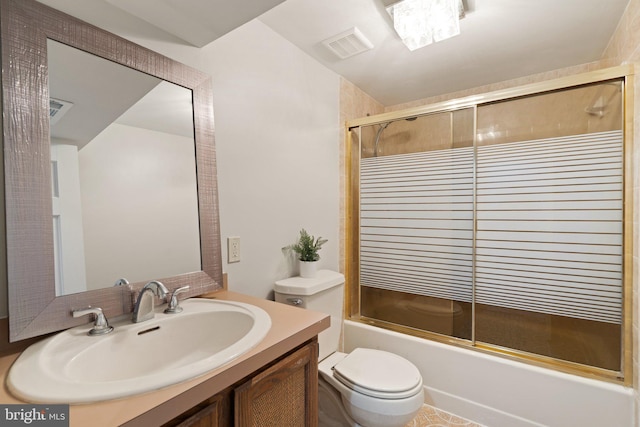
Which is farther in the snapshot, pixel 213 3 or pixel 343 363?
pixel 343 363

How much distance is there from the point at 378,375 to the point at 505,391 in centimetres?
79

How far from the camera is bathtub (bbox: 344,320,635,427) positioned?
4.59 ft

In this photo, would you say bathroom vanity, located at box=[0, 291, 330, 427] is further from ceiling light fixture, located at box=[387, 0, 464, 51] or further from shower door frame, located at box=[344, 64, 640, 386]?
ceiling light fixture, located at box=[387, 0, 464, 51]

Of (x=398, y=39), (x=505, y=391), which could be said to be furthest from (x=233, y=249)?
(x=505, y=391)

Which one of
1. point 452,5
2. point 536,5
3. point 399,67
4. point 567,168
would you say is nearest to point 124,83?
point 452,5

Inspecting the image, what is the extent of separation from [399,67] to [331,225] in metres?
1.21

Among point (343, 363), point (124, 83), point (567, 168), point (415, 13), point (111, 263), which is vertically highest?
point (415, 13)

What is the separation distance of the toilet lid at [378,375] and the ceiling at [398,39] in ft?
5.14

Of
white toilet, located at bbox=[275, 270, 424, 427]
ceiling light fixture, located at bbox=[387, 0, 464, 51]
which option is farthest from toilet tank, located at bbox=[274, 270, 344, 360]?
ceiling light fixture, located at bbox=[387, 0, 464, 51]

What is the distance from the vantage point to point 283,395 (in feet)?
2.72

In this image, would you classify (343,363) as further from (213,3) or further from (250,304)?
(213,3)

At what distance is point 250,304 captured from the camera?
1066 millimetres

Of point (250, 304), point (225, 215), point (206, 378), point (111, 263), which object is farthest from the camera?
point (225, 215)

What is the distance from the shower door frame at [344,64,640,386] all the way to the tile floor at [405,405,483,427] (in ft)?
1.34
